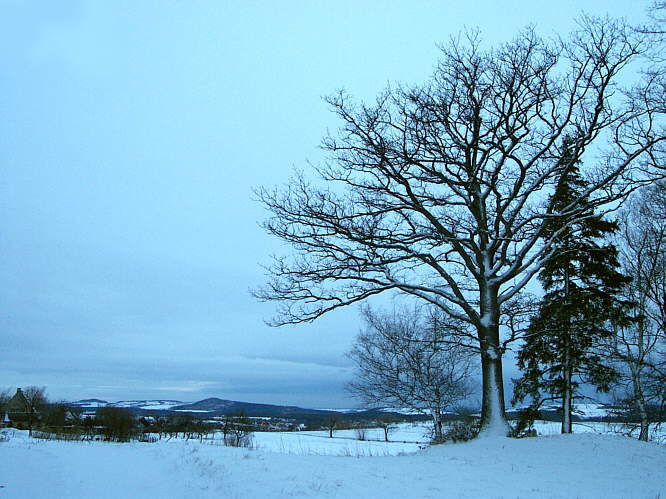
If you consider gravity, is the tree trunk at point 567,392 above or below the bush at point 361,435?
above

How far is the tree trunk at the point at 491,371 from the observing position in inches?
524

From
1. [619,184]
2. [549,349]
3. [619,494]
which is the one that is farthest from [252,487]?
[549,349]

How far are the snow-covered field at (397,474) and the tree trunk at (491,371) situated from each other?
73 centimetres

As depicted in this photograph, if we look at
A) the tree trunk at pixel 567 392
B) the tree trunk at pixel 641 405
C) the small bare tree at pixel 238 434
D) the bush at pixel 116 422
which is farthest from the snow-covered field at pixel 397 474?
the bush at pixel 116 422

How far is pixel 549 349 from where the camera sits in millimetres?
20016

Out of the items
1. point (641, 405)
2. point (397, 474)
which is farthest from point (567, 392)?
point (397, 474)

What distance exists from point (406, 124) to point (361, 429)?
6138cm


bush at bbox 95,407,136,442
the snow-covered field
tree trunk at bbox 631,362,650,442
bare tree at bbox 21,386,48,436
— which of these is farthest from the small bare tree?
bare tree at bbox 21,386,48,436

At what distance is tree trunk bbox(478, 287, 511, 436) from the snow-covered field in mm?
728

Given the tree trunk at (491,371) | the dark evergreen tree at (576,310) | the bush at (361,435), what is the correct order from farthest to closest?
the bush at (361,435)
the dark evergreen tree at (576,310)
the tree trunk at (491,371)

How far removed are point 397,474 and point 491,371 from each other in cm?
589

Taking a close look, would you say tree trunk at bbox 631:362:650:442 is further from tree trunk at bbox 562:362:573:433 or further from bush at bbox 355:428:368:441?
bush at bbox 355:428:368:441

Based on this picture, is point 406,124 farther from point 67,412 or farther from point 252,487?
point 67,412

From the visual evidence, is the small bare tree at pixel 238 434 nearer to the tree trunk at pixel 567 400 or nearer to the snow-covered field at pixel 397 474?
the snow-covered field at pixel 397 474
